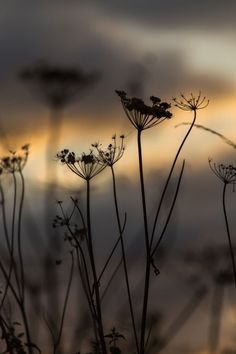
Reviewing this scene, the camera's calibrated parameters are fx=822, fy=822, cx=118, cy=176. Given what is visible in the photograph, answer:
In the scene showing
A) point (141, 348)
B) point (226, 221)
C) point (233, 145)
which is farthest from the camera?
point (226, 221)

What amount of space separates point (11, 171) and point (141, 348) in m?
3.24

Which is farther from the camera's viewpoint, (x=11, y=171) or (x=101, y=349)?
(x=11, y=171)

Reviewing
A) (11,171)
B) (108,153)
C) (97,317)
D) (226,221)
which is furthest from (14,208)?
(226,221)

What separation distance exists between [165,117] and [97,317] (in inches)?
108

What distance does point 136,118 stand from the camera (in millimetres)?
10672

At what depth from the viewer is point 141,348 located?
939 cm

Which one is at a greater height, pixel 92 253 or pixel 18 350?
pixel 92 253

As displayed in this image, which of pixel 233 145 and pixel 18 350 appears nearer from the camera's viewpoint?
pixel 18 350

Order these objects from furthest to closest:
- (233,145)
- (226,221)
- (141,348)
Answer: (226,221), (233,145), (141,348)

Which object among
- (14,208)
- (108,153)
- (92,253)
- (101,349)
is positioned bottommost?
(101,349)

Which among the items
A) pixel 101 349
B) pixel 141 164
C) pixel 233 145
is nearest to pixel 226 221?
pixel 233 145

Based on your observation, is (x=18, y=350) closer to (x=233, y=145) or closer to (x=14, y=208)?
(x=14, y=208)

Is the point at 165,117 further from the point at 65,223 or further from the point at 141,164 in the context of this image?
the point at 65,223

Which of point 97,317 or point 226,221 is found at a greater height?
point 226,221
